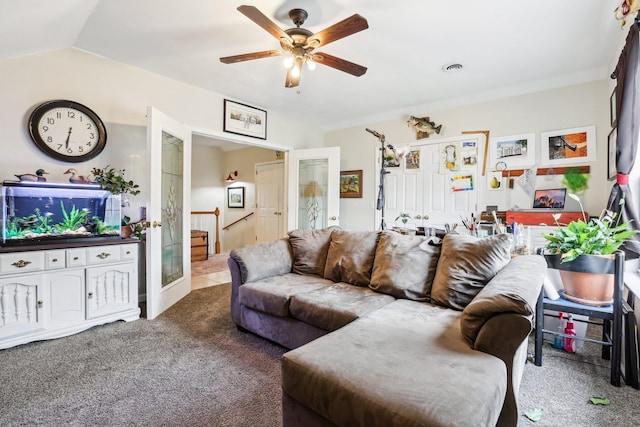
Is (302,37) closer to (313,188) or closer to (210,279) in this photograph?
(313,188)

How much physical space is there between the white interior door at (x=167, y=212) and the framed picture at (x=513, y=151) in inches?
149

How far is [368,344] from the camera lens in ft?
4.36

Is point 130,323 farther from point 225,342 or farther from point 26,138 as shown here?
point 26,138

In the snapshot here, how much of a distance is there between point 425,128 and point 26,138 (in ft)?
14.4

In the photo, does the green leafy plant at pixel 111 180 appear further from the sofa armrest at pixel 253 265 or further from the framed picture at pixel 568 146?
the framed picture at pixel 568 146

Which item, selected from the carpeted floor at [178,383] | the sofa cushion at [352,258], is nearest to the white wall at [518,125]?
the carpeted floor at [178,383]

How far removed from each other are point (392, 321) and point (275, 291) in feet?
3.14

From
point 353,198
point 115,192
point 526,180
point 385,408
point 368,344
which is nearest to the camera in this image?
point 385,408

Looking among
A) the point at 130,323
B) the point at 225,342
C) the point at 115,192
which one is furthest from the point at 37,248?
the point at 225,342

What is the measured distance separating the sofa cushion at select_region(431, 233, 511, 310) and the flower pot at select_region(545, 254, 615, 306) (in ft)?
1.33

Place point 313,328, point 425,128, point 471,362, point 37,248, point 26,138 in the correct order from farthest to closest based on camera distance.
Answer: point 425,128 < point 26,138 < point 37,248 < point 313,328 < point 471,362

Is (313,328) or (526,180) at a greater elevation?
(526,180)

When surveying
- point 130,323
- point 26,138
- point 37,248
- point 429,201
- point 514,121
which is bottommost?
point 130,323

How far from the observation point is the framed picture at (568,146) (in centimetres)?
320
